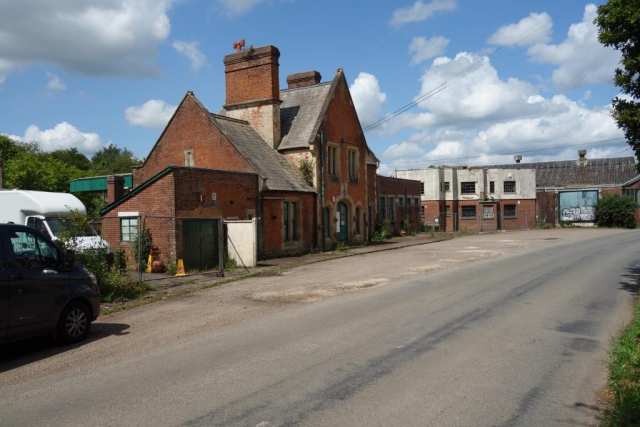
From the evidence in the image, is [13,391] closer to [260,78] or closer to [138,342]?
[138,342]

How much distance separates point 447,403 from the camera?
5410 millimetres

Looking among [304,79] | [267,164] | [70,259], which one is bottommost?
[70,259]

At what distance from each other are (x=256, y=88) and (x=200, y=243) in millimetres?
11883

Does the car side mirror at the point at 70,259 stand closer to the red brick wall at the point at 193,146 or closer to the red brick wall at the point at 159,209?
the red brick wall at the point at 159,209

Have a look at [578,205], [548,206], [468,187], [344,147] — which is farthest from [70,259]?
[578,205]

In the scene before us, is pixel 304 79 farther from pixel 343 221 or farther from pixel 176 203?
pixel 176 203

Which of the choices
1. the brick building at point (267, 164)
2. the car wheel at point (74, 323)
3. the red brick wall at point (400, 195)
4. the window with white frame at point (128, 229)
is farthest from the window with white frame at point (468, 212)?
the car wheel at point (74, 323)

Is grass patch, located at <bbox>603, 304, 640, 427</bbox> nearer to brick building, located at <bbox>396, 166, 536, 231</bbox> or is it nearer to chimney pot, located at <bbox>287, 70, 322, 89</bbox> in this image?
chimney pot, located at <bbox>287, 70, 322, 89</bbox>

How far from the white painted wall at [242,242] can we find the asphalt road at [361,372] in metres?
8.57

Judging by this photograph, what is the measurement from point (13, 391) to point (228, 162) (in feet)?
58.5

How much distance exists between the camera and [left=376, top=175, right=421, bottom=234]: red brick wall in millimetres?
40844

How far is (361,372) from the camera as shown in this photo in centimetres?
640

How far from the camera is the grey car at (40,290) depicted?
757 centimetres

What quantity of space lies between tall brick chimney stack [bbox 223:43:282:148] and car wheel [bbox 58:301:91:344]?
62.3 feet
